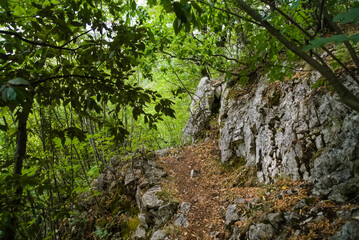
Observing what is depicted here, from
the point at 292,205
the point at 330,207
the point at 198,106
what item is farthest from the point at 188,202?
the point at 198,106

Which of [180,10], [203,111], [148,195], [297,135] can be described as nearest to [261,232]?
[297,135]

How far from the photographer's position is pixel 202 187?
611 centimetres

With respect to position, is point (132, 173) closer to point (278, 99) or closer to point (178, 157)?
point (178, 157)

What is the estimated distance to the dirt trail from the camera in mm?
4652

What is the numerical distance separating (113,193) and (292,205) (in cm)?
525

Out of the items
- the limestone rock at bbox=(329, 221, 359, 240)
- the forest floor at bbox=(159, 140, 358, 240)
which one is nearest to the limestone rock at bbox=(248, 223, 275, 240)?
the forest floor at bbox=(159, 140, 358, 240)

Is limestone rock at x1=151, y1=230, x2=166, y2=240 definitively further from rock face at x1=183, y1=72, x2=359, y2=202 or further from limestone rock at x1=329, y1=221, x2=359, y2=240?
limestone rock at x1=329, y1=221, x2=359, y2=240

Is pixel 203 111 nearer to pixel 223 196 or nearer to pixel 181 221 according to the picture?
pixel 223 196

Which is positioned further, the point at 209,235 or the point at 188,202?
the point at 188,202

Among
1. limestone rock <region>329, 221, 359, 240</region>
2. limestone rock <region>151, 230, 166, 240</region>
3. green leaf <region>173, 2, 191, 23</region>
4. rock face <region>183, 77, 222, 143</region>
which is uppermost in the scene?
rock face <region>183, 77, 222, 143</region>

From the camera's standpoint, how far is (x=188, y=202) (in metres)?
5.50

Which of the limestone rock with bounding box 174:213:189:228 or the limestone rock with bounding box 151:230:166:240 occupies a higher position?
the limestone rock with bounding box 174:213:189:228

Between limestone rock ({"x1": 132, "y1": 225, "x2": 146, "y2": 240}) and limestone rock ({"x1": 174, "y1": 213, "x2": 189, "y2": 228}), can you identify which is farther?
limestone rock ({"x1": 132, "y1": 225, "x2": 146, "y2": 240})

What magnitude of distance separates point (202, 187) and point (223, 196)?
3.21 ft
